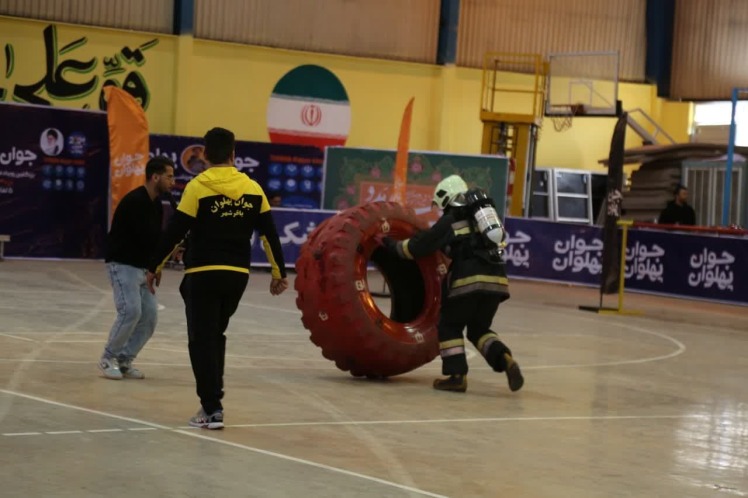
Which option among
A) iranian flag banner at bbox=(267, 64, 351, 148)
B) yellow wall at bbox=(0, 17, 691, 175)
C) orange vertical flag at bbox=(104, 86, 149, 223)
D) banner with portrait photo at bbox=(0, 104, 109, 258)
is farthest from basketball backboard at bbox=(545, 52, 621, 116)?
orange vertical flag at bbox=(104, 86, 149, 223)

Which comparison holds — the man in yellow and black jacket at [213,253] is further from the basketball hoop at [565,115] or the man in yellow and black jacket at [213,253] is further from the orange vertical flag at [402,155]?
the basketball hoop at [565,115]

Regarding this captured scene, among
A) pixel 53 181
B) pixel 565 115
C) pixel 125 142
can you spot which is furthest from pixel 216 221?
pixel 565 115

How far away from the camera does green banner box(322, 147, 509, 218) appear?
24250 millimetres

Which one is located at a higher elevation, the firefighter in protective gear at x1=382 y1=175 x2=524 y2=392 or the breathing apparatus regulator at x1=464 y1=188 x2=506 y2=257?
the breathing apparatus regulator at x1=464 y1=188 x2=506 y2=257

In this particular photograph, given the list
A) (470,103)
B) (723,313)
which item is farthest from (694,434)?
(470,103)

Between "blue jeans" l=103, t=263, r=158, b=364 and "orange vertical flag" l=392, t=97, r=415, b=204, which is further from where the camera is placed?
"orange vertical flag" l=392, t=97, r=415, b=204

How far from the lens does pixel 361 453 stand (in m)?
8.18

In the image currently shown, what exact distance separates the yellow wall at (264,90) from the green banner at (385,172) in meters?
5.46

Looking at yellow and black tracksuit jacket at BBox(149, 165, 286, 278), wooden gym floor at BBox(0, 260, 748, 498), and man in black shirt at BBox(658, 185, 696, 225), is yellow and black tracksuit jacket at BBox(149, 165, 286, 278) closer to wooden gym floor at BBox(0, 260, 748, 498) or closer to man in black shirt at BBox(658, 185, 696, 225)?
wooden gym floor at BBox(0, 260, 748, 498)

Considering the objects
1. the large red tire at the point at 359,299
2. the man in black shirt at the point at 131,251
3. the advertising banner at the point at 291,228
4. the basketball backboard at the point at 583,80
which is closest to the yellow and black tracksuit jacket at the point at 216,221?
the man in black shirt at the point at 131,251

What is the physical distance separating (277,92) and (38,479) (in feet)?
77.4

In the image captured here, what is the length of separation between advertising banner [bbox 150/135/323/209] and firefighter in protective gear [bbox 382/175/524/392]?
14.7 metres

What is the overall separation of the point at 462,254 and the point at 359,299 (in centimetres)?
95

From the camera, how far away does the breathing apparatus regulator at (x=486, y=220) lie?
11.0 m
